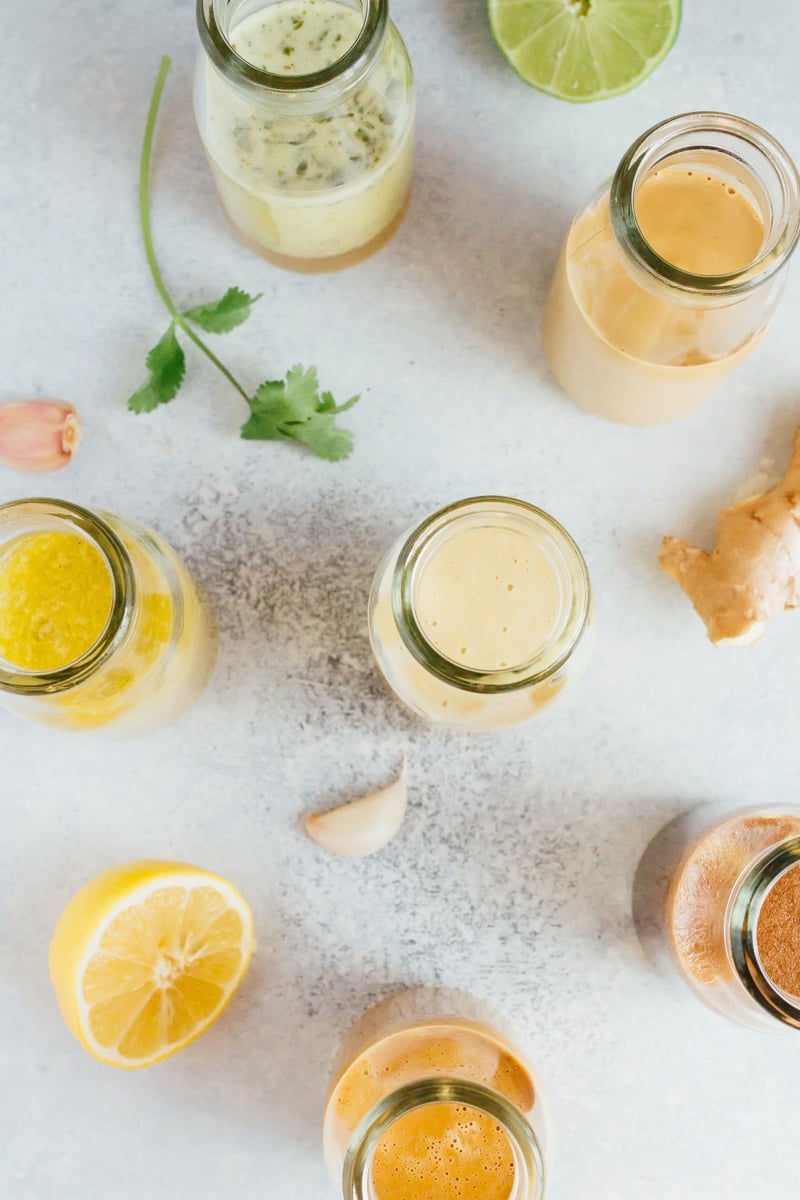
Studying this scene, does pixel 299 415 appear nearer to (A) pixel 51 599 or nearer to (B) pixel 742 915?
(A) pixel 51 599

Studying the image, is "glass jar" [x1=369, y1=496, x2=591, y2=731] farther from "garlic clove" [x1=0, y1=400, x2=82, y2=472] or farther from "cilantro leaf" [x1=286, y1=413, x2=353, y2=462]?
"garlic clove" [x1=0, y1=400, x2=82, y2=472]

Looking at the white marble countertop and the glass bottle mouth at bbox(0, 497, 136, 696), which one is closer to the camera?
the glass bottle mouth at bbox(0, 497, 136, 696)

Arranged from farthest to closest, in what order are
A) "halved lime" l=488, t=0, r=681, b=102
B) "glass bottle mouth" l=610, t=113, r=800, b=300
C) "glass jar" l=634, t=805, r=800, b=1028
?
"halved lime" l=488, t=0, r=681, b=102
"glass jar" l=634, t=805, r=800, b=1028
"glass bottle mouth" l=610, t=113, r=800, b=300

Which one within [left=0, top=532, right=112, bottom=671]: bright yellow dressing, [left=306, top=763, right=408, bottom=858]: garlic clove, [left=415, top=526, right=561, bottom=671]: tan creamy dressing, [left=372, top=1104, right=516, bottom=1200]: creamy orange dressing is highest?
[left=415, top=526, right=561, bottom=671]: tan creamy dressing

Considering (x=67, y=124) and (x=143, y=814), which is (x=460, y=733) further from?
(x=67, y=124)

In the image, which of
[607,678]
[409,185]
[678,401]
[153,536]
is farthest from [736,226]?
[153,536]

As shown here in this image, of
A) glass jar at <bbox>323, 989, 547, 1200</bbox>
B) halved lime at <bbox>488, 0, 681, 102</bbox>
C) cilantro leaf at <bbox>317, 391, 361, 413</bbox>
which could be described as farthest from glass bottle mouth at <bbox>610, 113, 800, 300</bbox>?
glass jar at <bbox>323, 989, 547, 1200</bbox>

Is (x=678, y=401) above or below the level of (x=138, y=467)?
above
